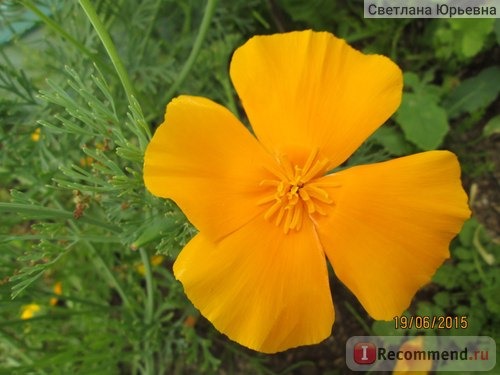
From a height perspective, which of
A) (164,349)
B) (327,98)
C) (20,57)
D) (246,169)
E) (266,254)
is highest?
(20,57)

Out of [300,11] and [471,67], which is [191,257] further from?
[471,67]

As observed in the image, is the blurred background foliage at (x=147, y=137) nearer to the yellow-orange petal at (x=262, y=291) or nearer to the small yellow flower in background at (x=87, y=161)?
the small yellow flower in background at (x=87, y=161)

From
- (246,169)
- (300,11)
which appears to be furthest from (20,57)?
(246,169)

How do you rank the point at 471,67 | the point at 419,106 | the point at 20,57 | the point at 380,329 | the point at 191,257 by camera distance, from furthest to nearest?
the point at 20,57 < the point at 471,67 < the point at 419,106 < the point at 380,329 < the point at 191,257

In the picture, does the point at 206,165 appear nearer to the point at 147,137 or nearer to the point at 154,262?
the point at 147,137

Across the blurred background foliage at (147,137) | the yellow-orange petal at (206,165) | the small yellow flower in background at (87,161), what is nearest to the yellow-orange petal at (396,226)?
the yellow-orange petal at (206,165)

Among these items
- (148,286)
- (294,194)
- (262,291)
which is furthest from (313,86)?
(148,286)

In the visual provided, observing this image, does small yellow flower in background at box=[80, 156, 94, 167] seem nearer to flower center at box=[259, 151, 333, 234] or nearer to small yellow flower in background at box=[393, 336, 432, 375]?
flower center at box=[259, 151, 333, 234]
